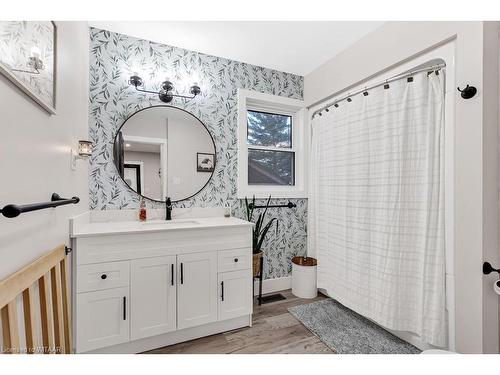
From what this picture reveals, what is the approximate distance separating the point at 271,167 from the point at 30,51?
7.32 feet

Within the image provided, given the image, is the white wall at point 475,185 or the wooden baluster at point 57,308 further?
the white wall at point 475,185

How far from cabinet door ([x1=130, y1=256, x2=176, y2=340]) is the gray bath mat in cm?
115

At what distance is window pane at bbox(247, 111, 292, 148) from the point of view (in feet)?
8.93

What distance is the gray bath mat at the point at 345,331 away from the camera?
1.66 meters

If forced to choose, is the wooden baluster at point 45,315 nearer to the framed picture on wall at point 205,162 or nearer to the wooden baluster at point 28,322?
the wooden baluster at point 28,322

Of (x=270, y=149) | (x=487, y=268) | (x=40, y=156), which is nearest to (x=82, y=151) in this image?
(x=40, y=156)

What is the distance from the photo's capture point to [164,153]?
218 cm

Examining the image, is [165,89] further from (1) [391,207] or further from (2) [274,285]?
(2) [274,285]

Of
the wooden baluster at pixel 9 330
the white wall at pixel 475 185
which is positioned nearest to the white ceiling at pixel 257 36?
the white wall at pixel 475 185

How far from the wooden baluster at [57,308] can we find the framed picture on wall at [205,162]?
1.40m

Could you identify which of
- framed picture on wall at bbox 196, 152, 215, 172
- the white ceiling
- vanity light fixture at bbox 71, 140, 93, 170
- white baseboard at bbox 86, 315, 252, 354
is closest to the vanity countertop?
vanity light fixture at bbox 71, 140, 93, 170

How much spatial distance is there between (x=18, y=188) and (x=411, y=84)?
7.37ft
